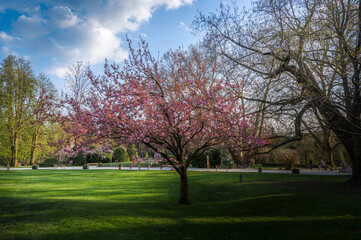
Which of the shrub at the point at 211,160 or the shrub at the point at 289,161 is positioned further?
the shrub at the point at 211,160

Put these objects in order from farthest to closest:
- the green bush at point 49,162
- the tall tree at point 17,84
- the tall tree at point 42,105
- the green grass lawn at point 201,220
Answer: the green bush at point 49,162 < the tall tree at point 17,84 < the tall tree at point 42,105 < the green grass lawn at point 201,220

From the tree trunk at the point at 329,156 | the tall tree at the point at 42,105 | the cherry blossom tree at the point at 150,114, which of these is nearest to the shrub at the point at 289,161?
the tree trunk at the point at 329,156

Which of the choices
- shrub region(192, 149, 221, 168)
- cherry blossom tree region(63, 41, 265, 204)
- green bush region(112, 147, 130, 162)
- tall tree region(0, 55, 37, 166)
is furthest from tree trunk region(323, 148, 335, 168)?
tall tree region(0, 55, 37, 166)

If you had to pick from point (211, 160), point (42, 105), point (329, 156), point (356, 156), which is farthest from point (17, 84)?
point (329, 156)

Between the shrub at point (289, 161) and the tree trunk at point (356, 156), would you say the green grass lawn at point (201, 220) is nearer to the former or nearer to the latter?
the tree trunk at point (356, 156)

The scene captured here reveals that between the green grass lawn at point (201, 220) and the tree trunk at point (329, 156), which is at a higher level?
the tree trunk at point (329, 156)

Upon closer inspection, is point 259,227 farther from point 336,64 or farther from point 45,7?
point 45,7

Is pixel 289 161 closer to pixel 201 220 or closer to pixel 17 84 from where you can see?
pixel 201 220

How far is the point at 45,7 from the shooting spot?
896cm

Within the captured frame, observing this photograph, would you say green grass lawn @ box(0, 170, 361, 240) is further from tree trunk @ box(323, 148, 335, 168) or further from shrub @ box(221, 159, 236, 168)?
shrub @ box(221, 159, 236, 168)

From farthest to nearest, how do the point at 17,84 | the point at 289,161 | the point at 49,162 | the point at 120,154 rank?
the point at 120,154 < the point at 49,162 < the point at 289,161 < the point at 17,84

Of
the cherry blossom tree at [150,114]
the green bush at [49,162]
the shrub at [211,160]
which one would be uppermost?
the cherry blossom tree at [150,114]

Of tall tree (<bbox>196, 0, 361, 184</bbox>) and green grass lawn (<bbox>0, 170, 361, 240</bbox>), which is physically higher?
tall tree (<bbox>196, 0, 361, 184</bbox>)

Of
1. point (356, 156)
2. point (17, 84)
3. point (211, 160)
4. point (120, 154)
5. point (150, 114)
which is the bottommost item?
point (211, 160)
